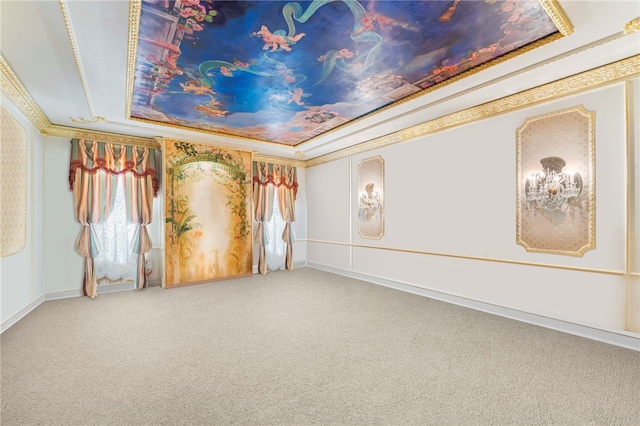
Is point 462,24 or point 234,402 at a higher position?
point 462,24

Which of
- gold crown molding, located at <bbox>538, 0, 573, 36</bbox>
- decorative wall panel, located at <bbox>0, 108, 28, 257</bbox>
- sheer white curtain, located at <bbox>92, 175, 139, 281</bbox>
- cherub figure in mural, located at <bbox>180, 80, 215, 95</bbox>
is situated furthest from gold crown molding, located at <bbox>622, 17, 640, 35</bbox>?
sheer white curtain, located at <bbox>92, 175, 139, 281</bbox>

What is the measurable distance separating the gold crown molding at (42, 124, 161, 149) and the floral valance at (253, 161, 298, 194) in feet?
7.19

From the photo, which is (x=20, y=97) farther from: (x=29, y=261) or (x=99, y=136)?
(x=29, y=261)

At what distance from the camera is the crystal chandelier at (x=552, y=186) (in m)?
3.38

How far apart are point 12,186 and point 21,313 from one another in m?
1.76

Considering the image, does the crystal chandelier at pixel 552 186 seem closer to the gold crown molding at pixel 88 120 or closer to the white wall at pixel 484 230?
the white wall at pixel 484 230

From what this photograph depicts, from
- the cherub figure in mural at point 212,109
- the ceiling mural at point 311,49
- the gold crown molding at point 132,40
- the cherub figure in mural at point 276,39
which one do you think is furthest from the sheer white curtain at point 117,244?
the cherub figure in mural at point 276,39

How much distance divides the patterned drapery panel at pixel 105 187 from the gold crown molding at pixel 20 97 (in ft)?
2.08

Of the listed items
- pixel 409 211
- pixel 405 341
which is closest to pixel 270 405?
pixel 405 341

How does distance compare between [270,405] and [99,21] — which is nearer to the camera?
[270,405]

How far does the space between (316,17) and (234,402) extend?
3210 mm

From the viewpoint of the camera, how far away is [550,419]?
190cm

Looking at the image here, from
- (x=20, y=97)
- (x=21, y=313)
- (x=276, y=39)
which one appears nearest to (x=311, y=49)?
(x=276, y=39)

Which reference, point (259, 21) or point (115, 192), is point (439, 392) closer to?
point (259, 21)
